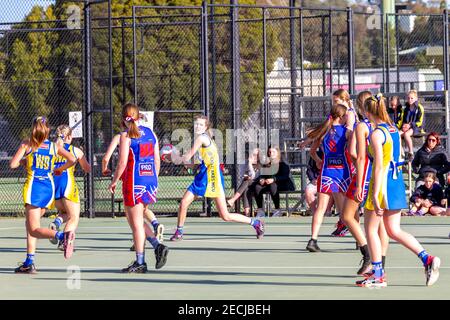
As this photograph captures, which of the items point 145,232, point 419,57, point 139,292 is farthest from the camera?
point 419,57

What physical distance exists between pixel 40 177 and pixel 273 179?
31.3ft

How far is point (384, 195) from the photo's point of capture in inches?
429

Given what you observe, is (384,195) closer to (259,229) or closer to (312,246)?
(312,246)

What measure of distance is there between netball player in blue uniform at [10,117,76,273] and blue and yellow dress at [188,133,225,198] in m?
3.52

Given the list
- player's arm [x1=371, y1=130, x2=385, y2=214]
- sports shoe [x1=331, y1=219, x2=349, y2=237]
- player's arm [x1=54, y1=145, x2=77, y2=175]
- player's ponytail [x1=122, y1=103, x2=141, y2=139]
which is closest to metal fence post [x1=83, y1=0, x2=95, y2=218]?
sports shoe [x1=331, y1=219, x2=349, y2=237]

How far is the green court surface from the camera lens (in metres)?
10.9

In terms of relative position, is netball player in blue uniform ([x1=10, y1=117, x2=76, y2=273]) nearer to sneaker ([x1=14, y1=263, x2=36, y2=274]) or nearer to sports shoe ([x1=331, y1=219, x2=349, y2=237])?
sneaker ([x1=14, y1=263, x2=36, y2=274])

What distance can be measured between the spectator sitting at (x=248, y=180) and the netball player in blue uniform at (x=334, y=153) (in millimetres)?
7721

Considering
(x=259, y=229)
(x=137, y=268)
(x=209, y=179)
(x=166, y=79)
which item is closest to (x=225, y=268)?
(x=137, y=268)

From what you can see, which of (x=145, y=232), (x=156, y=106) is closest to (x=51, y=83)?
(x=156, y=106)

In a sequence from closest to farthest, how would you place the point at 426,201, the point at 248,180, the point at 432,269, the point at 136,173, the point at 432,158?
the point at 432,269 → the point at 136,173 → the point at 432,158 → the point at 426,201 → the point at 248,180

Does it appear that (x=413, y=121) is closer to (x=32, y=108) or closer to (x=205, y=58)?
(x=205, y=58)

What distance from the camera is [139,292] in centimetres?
1100
